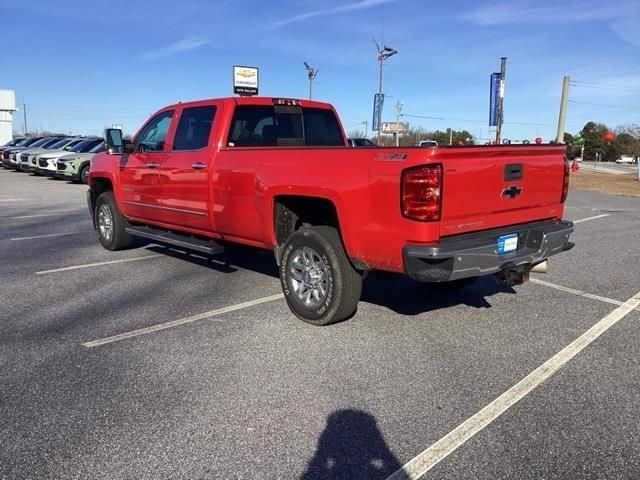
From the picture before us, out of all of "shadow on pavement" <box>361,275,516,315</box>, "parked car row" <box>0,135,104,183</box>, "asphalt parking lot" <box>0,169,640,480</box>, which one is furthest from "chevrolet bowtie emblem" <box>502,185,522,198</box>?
"parked car row" <box>0,135,104,183</box>

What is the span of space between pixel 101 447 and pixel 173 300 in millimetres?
2782

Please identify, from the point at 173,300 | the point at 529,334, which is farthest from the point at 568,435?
the point at 173,300

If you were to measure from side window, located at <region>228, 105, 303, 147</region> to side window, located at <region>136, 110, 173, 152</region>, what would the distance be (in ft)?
4.03

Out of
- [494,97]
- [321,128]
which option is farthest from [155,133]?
[494,97]

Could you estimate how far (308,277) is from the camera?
16.4ft

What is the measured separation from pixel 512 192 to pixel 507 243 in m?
0.43

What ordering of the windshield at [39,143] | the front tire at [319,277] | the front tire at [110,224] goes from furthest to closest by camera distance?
the windshield at [39,143]
the front tire at [110,224]
the front tire at [319,277]

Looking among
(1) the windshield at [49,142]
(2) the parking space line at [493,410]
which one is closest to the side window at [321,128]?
(2) the parking space line at [493,410]

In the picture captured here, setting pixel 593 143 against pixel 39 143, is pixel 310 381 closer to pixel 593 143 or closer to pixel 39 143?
pixel 39 143

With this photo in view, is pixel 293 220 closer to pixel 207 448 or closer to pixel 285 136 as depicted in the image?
pixel 285 136

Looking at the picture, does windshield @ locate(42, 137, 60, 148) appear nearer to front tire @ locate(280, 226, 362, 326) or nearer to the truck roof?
the truck roof

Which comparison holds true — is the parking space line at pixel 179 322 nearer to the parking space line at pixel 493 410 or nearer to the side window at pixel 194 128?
the side window at pixel 194 128

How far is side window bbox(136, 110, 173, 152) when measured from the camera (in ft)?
22.7

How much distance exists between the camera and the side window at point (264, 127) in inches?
240
